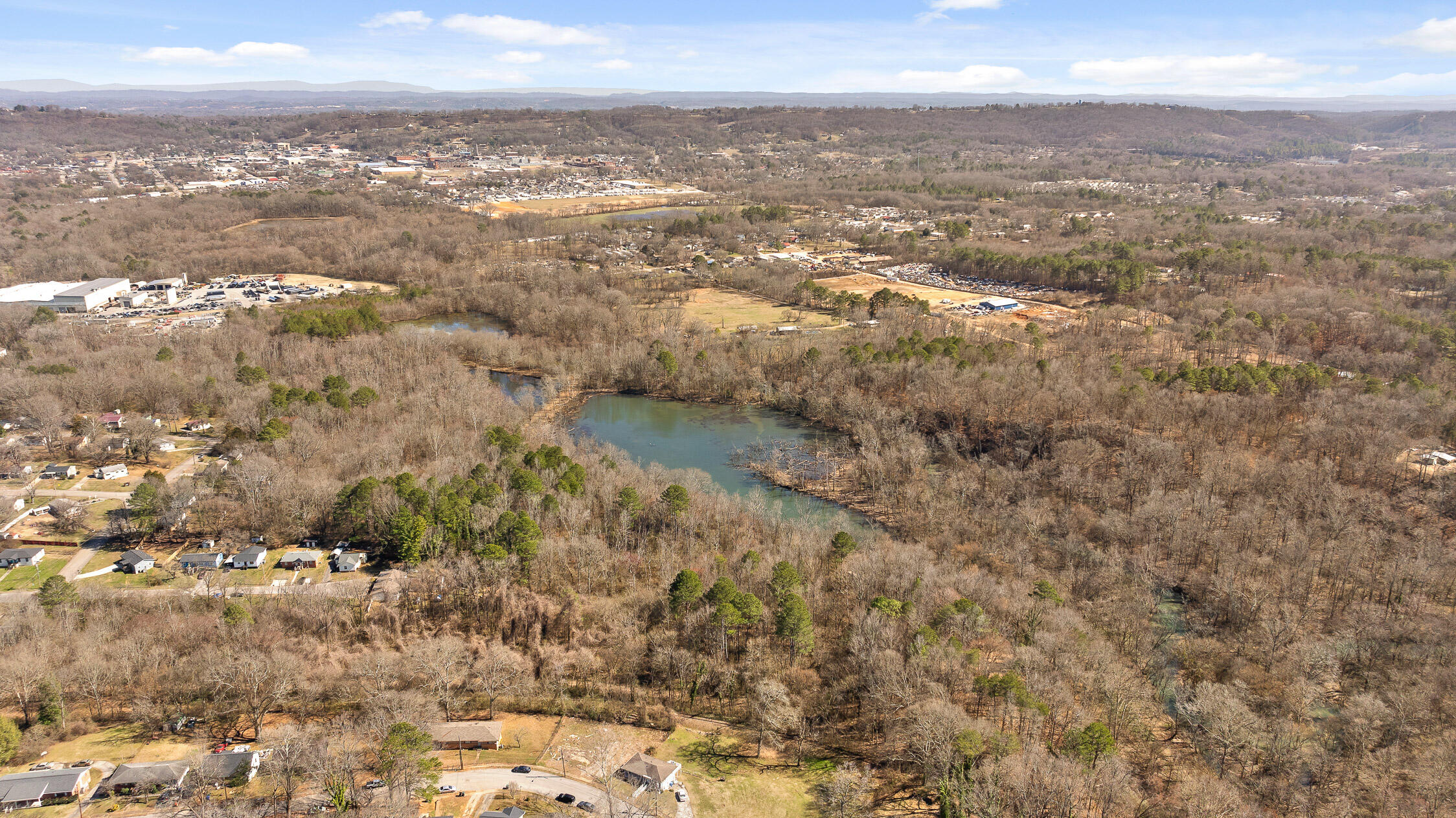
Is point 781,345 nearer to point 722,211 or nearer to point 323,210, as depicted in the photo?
point 722,211

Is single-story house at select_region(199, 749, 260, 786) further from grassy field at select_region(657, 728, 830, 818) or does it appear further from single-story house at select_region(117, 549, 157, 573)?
single-story house at select_region(117, 549, 157, 573)

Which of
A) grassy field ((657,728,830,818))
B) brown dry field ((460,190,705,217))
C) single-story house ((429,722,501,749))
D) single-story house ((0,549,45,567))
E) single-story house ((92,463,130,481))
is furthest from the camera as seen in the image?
brown dry field ((460,190,705,217))

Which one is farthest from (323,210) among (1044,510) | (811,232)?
(1044,510)

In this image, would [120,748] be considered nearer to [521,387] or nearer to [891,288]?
[521,387]

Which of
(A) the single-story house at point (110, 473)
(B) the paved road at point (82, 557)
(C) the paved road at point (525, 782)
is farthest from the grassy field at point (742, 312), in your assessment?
(C) the paved road at point (525, 782)

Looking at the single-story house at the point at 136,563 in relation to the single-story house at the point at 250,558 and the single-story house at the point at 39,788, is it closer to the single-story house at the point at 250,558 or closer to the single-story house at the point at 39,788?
the single-story house at the point at 250,558

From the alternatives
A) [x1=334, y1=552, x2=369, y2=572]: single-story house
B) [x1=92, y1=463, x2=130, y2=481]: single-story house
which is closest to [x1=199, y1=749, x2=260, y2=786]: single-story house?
[x1=334, y1=552, x2=369, y2=572]: single-story house

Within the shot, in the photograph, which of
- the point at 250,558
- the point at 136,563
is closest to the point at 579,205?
the point at 250,558
